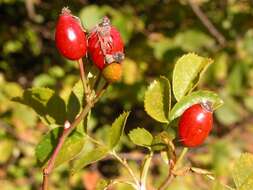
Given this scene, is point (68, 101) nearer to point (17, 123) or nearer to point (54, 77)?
point (17, 123)

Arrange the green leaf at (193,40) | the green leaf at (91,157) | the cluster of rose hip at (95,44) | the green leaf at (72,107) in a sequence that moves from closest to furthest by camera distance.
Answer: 1. the cluster of rose hip at (95,44)
2. the green leaf at (91,157)
3. the green leaf at (72,107)
4. the green leaf at (193,40)

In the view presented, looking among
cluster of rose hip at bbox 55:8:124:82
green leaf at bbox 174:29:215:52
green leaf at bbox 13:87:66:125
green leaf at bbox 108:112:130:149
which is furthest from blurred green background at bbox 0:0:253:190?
cluster of rose hip at bbox 55:8:124:82

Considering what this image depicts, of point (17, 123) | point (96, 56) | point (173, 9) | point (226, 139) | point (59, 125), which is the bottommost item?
point (226, 139)

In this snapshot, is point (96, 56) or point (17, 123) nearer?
point (96, 56)

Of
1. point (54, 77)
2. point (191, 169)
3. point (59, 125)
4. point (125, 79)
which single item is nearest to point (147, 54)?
point (125, 79)

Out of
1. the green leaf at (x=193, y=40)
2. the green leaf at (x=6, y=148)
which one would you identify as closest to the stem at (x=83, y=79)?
the green leaf at (x=193, y=40)

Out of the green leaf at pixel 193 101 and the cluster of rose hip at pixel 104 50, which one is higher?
the cluster of rose hip at pixel 104 50

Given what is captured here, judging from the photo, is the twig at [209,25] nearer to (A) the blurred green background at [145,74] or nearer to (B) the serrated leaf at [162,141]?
(A) the blurred green background at [145,74]
